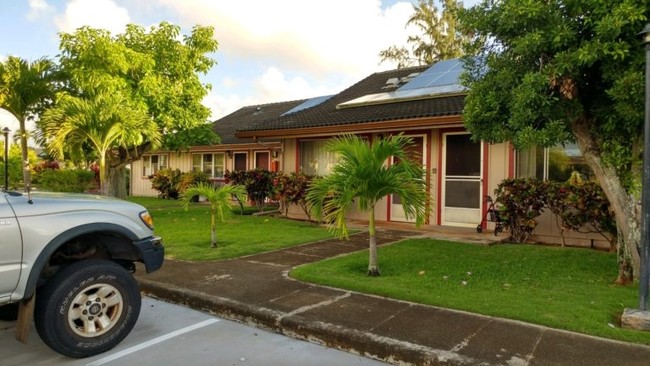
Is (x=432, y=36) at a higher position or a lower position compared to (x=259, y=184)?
higher

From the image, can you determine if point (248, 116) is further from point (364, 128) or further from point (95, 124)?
point (364, 128)

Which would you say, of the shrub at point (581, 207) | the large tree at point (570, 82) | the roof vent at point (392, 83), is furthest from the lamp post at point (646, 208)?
the roof vent at point (392, 83)

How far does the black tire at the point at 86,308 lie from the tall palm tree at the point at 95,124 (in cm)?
765

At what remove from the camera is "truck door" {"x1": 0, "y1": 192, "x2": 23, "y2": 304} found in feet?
10.9

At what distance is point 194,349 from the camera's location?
391 centimetres

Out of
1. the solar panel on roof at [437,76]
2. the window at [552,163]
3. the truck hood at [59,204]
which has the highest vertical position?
the solar panel on roof at [437,76]

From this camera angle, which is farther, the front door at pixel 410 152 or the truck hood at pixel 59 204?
the front door at pixel 410 152

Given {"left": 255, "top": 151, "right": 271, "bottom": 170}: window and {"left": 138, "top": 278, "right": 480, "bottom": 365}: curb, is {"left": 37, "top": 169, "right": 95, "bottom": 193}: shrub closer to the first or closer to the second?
{"left": 255, "top": 151, "right": 271, "bottom": 170}: window

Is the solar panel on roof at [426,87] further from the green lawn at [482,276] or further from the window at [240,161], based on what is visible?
the window at [240,161]

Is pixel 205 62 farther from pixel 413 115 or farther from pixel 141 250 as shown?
pixel 141 250

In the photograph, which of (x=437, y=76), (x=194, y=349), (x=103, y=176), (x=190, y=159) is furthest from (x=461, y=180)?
(x=190, y=159)

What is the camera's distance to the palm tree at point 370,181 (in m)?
5.69

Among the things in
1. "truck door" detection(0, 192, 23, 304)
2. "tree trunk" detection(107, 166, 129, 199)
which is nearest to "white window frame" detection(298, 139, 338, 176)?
"tree trunk" detection(107, 166, 129, 199)

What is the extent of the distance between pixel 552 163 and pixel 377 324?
647 cm
